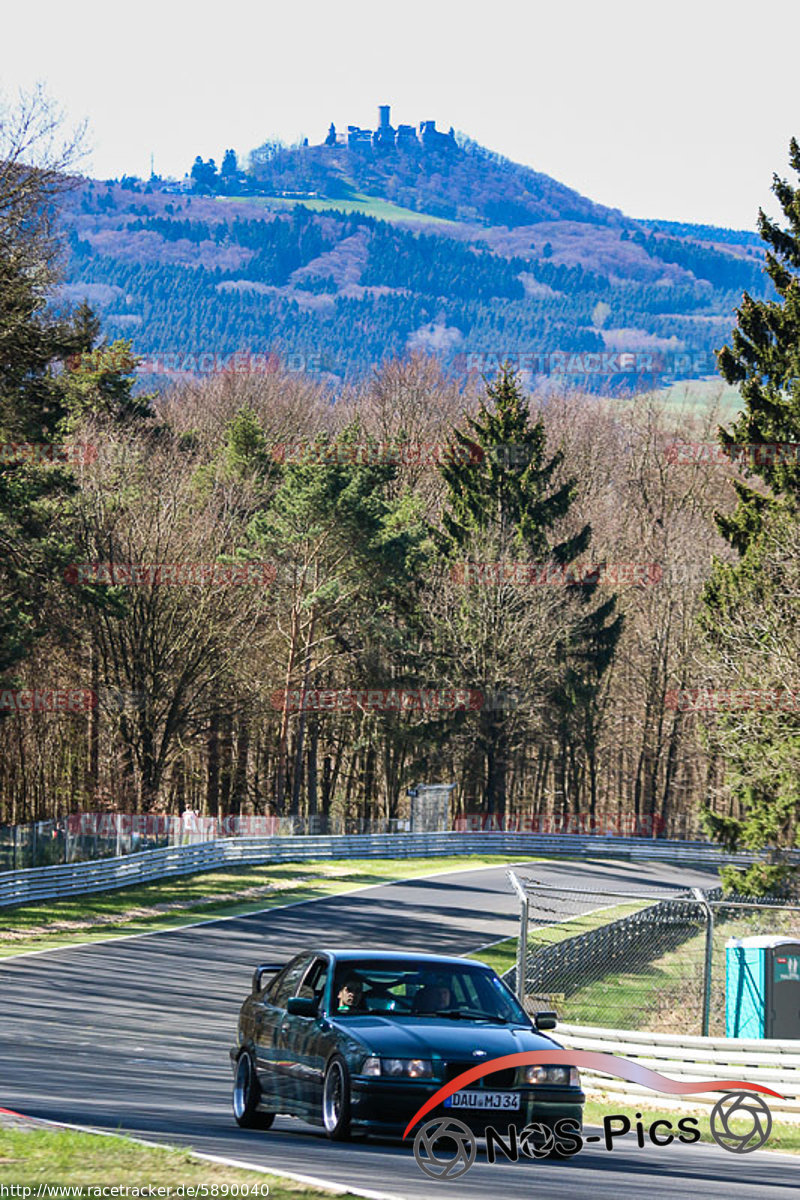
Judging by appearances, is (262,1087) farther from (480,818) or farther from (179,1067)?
(480,818)

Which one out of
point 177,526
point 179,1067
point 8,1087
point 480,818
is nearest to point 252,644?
point 177,526

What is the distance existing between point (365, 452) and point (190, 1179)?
57.8 metres

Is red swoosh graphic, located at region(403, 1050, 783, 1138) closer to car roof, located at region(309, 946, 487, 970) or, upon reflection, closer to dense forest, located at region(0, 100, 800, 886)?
car roof, located at region(309, 946, 487, 970)

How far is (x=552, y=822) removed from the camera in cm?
7425

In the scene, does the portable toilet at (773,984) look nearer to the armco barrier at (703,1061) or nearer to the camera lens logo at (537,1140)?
the armco barrier at (703,1061)

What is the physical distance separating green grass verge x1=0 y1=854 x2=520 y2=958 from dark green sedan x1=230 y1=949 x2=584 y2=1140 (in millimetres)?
19583

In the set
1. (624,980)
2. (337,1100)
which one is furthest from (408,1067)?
(624,980)

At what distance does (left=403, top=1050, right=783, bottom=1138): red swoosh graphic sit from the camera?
32.8 feet

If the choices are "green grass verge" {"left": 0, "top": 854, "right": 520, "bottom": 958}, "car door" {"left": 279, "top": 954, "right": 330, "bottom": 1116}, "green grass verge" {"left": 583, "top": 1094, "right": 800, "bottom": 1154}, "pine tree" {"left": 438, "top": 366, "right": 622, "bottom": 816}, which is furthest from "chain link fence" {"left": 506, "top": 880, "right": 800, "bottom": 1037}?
"pine tree" {"left": 438, "top": 366, "right": 622, "bottom": 816}

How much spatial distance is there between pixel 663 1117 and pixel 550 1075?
575 centimetres

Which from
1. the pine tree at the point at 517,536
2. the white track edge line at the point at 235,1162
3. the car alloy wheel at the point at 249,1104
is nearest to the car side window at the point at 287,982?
the car alloy wheel at the point at 249,1104

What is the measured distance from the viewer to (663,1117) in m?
15.5

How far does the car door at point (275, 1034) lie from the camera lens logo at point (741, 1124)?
11.2 feet

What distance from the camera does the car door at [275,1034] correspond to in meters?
11.4
